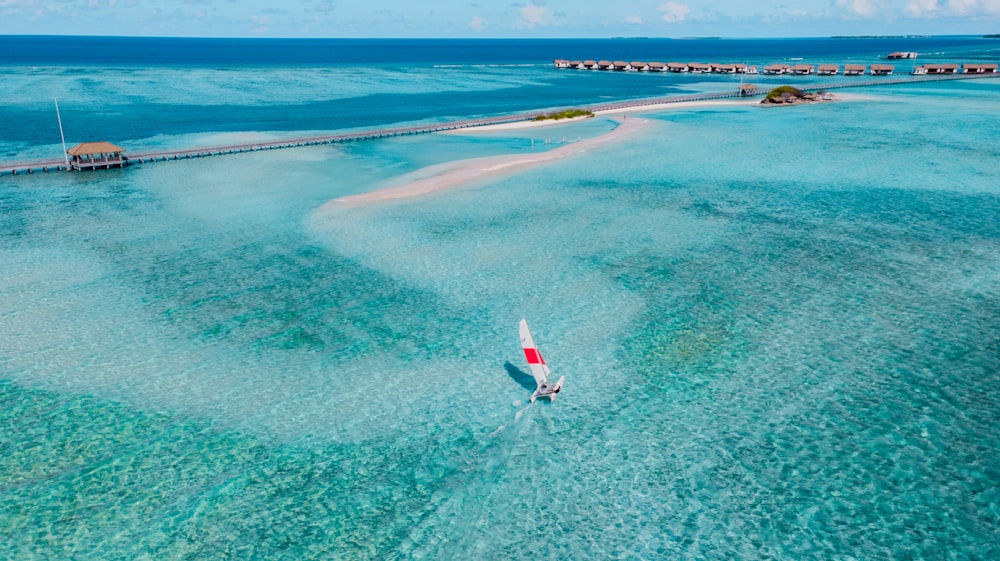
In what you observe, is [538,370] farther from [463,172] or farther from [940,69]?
[940,69]

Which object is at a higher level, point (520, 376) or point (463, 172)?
point (463, 172)

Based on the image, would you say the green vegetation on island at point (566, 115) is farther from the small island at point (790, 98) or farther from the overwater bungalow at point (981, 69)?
the overwater bungalow at point (981, 69)

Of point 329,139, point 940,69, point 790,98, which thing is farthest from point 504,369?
point 940,69

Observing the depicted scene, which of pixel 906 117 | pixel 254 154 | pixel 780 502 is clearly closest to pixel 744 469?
pixel 780 502

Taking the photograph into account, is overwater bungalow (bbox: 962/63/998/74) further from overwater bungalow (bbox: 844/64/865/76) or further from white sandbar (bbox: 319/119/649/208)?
white sandbar (bbox: 319/119/649/208)

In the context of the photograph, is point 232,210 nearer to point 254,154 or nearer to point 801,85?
point 254,154

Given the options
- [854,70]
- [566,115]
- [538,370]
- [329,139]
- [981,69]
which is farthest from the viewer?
[854,70]

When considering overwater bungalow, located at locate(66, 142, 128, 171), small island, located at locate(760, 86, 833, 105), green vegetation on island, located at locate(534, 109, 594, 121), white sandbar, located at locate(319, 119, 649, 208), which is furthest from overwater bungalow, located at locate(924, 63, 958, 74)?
overwater bungalow, located at locate(66, 142, 128, 171)
